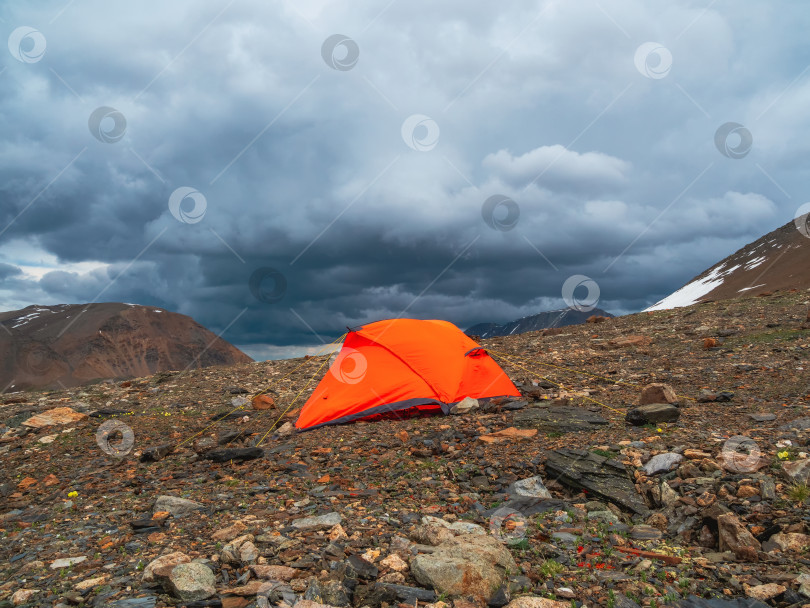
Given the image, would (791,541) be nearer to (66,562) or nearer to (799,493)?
(799,493)

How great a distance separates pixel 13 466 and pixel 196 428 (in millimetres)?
3736

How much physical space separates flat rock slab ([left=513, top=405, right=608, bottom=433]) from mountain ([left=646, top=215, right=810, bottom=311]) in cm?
10822

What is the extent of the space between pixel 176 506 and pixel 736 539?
6.88 metres

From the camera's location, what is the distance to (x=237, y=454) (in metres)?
9.63

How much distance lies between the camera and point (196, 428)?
12938mm

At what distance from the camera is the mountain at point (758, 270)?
4469 inches

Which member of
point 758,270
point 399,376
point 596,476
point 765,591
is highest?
point 758,270

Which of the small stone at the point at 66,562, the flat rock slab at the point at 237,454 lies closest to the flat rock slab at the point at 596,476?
the flat rock slab at the point at 237,454

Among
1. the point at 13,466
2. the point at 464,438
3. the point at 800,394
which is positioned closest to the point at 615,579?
the point at 464,438

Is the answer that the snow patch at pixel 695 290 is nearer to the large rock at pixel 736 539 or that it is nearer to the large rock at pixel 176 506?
the large rock at pixel 736 539

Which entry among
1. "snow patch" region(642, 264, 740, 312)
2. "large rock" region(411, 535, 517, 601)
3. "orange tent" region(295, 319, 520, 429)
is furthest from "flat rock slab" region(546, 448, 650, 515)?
"snow patch" region(642, 264, 740, 312)

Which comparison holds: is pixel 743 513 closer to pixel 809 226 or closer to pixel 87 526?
pixel 87 526

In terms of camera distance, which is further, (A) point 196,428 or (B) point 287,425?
(A) point 196,428

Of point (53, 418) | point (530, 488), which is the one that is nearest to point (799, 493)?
point (530, 488)
